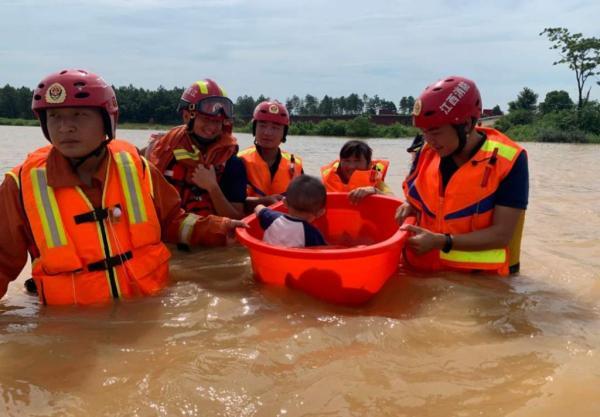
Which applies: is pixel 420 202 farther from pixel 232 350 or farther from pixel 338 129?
pixel 338 129

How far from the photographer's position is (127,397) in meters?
1.95

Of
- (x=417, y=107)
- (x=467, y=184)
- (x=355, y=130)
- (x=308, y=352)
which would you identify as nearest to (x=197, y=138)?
(x=417, y=107)

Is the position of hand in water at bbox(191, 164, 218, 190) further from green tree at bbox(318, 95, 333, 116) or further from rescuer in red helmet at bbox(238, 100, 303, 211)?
green tree at bbox(318, 95, 333, 116)

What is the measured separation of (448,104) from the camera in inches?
123

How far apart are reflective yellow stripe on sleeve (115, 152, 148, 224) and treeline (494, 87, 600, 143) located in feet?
106

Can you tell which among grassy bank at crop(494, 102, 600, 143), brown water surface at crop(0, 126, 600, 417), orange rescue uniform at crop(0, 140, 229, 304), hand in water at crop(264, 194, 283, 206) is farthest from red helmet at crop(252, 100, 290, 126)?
grassy bank at crop(494, 102, 600, 143)

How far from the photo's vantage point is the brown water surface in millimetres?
1919

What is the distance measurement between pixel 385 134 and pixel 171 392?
43.2m

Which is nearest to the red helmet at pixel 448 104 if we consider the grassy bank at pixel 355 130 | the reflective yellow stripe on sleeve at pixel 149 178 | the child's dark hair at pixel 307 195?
the child's dark hair at pixel 307 195

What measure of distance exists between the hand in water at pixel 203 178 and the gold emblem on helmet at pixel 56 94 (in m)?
1.69

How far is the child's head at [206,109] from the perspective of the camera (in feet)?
13.7

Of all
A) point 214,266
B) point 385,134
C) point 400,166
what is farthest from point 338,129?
point 214,266

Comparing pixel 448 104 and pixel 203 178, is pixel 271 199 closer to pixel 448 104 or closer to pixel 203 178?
pixel 203 178

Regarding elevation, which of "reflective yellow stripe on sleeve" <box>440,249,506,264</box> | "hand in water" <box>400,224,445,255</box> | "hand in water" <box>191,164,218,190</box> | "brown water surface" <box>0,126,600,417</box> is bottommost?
"brown water surface" <box>0,126,600,417</box>
